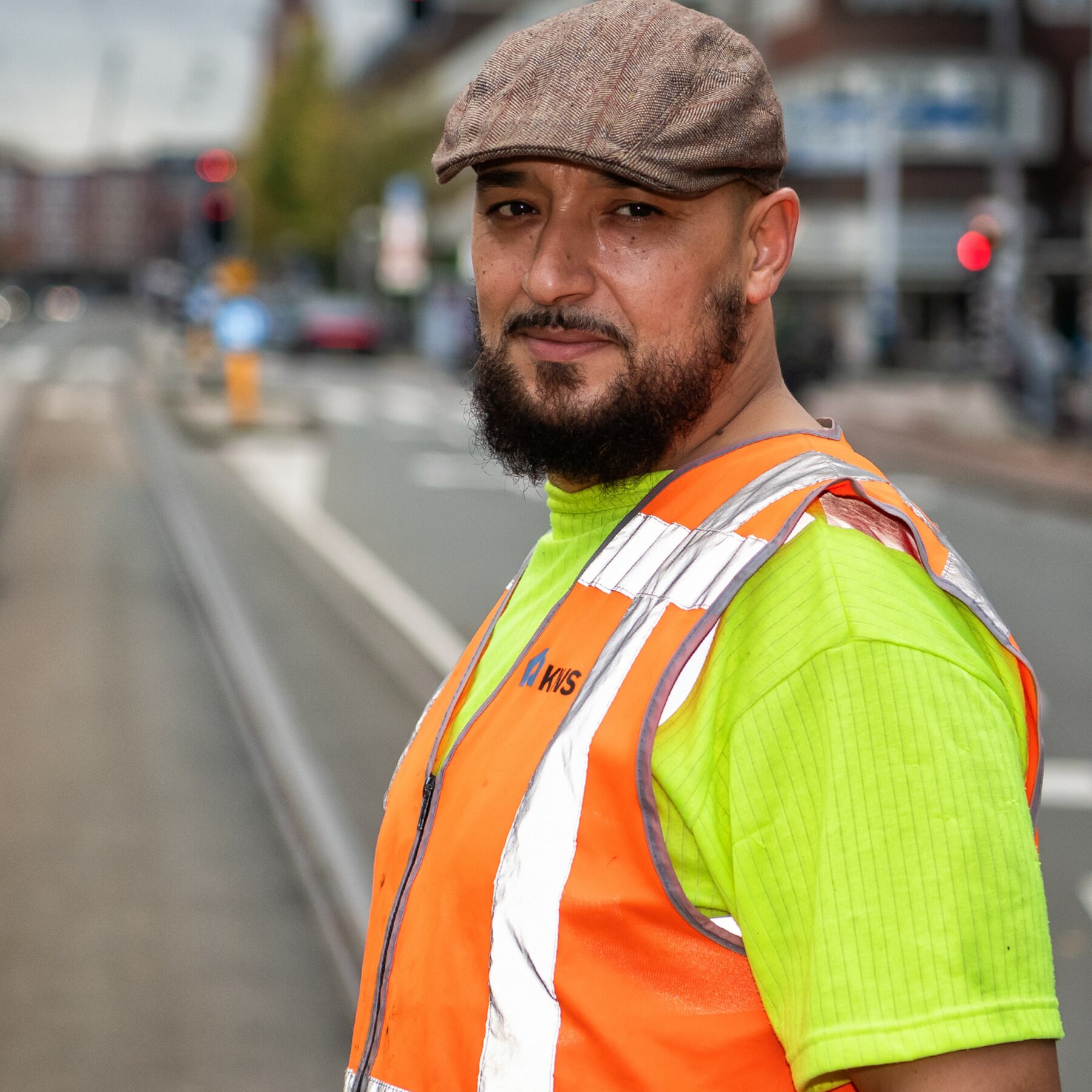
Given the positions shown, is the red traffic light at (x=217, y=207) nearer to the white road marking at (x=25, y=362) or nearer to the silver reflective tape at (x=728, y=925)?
the white road marking at (x=25, y=362)

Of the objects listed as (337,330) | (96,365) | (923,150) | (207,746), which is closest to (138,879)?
(207,746)

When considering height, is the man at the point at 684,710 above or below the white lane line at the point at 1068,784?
above

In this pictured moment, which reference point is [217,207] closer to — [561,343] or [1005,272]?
[1005,272]

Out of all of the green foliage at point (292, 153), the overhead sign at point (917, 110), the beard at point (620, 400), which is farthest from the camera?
the green foliage at point (292, 153)

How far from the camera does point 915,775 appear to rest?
1.05 metres

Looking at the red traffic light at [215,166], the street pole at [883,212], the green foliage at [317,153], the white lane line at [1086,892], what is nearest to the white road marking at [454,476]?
the white lane line at [1086,892]

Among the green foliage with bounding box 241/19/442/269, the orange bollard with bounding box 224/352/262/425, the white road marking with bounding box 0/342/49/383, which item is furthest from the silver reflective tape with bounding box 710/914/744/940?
the green foliage with bounding box 241/19/442/269

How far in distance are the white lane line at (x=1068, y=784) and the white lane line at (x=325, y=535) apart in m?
2.56

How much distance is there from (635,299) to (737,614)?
0.33 m

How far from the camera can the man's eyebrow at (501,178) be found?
140cm

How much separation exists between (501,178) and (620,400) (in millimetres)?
224

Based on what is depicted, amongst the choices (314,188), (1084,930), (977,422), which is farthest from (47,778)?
(314,188)

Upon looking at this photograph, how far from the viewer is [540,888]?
121 cm

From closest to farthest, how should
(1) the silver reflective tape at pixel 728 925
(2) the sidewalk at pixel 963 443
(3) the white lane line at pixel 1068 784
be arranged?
(1) the silver reflective tape at pixel 728 925
(3) the white lane line at pixel 1068 784
(2) the sidewalk at pixel 963 443
